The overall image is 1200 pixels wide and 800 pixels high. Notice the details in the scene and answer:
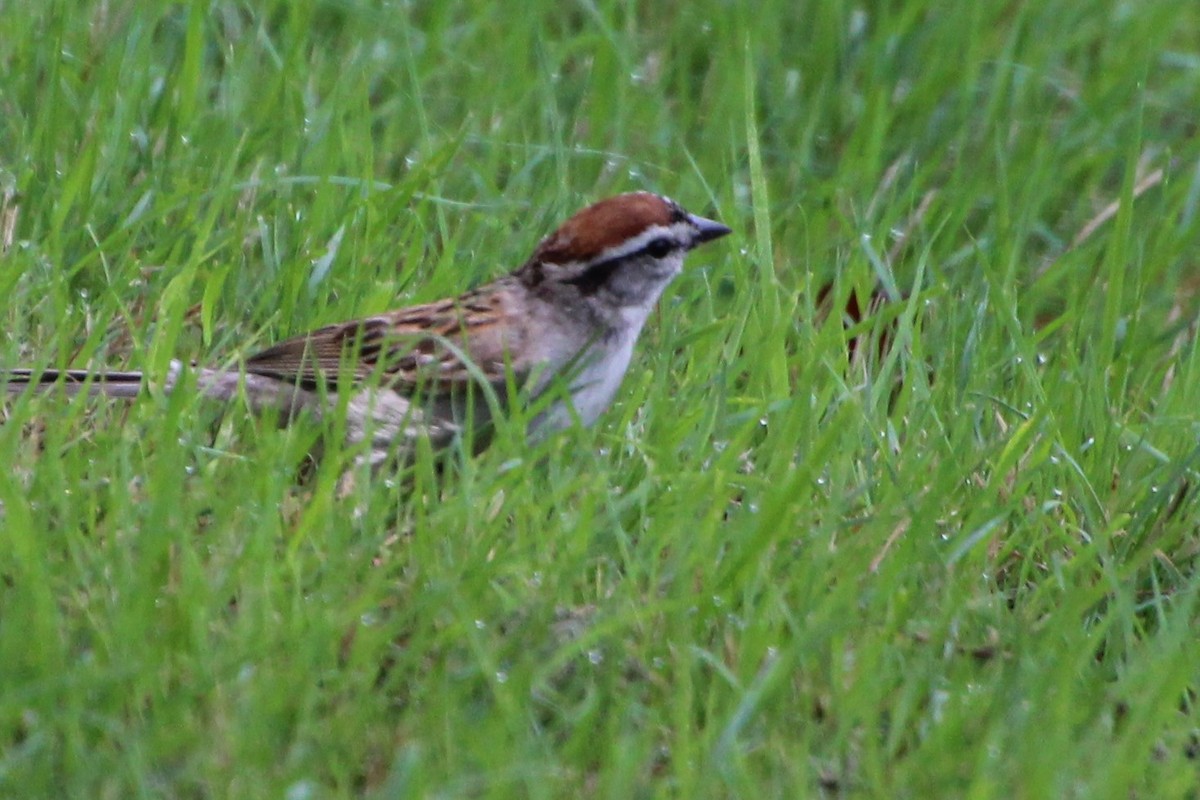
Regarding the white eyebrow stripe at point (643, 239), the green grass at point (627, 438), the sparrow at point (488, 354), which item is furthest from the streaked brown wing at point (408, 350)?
the white eyebrow stripe at point (643, 239)

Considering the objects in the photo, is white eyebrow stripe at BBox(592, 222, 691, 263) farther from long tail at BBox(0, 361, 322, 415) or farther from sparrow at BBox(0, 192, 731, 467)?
long tail at BBox(0, 361, 322, 415)

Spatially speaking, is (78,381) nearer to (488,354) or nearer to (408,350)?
(408,350)

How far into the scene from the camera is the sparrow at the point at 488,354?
15.2ft

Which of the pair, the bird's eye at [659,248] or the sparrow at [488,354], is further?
the bird's eye at [659,248]

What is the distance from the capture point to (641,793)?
11.7 ft

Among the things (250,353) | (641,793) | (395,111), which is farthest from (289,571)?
(395,111)

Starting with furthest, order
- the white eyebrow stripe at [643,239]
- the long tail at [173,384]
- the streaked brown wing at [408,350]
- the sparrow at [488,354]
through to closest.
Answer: the white eyebrow stripe at [643,239] < the streaked brown wing at [408,350] < the sparrow at [488,354] < the long tail at [173,384]

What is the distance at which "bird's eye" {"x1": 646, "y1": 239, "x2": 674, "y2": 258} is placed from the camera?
538 centimetres

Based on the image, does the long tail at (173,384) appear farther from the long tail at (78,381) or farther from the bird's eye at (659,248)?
the bird's eye at (659,248)

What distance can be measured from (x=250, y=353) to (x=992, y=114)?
10.7 feet

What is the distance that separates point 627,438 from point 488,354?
0.57 meters

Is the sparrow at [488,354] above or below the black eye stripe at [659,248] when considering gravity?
below

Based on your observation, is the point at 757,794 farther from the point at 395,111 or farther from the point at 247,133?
the point at 395,111

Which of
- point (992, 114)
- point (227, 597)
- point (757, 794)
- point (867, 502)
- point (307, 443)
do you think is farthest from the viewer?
point (992, 114)
